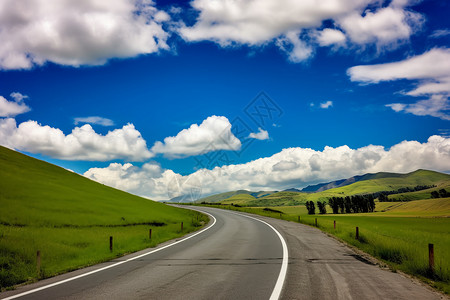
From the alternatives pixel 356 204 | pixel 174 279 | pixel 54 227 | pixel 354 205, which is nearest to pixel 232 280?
pixel 174 279

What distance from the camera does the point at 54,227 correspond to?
26625 mm

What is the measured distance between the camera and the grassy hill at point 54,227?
42.7 feet

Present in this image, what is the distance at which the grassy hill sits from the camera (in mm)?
13012

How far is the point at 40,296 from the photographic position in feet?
24.9

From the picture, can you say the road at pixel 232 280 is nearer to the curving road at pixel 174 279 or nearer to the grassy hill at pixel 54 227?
the curving road at pixel 174 279

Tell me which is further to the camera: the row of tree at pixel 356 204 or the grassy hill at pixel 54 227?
the row of tree at pixel 356 204

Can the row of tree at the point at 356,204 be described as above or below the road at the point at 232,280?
below

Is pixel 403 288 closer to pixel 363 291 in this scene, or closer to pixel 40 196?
pixel 363 291

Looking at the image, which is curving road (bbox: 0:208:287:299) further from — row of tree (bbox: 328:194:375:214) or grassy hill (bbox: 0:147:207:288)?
row of tree (bbox: 328:194:375:214)

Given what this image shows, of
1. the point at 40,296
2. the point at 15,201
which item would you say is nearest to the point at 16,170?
the point at 15,201

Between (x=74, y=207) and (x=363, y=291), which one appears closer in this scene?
(x=363, y=291)

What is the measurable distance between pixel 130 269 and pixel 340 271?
7039 millimetres

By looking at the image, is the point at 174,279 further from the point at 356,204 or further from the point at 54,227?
the point at 356,204

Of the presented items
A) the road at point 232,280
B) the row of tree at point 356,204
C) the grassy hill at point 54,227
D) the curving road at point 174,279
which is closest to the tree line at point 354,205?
the row of tree at point 356,204
